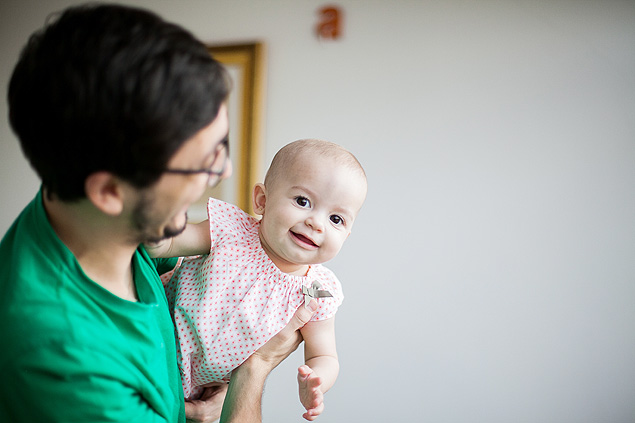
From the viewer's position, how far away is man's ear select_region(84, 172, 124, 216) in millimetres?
787

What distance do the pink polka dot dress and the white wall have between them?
1331 mm

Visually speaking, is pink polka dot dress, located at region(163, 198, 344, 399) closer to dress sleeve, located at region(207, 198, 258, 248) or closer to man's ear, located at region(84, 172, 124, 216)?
dress sleeve, located at region(207, 198, 258, 248)

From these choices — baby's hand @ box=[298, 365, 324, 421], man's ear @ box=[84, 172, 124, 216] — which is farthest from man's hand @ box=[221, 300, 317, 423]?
man's ear @ box=[84, 172, 124, 216]

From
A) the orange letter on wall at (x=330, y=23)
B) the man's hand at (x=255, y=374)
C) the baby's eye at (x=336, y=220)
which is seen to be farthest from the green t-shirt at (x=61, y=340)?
the orange letter on wall at (x=330, y=23)

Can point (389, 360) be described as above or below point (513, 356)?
below

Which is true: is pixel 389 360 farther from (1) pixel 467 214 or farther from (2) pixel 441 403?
(1) pixel 467 214

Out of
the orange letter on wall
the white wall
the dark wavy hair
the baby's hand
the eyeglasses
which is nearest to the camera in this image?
the dark wavy hair

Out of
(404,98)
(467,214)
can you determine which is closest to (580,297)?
(467,214)

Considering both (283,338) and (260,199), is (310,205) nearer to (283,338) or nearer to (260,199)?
(260,199)

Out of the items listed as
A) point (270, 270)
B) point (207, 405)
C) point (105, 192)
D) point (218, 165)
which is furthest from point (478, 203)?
point (105, 192)

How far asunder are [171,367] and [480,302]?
165cm

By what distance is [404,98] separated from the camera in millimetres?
2498

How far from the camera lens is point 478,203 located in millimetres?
2367

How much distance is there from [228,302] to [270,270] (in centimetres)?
12
